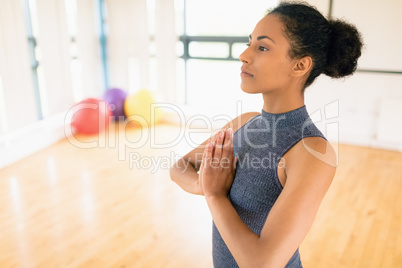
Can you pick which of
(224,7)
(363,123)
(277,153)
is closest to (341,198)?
(363,123)

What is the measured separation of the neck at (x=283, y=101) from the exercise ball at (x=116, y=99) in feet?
13.6

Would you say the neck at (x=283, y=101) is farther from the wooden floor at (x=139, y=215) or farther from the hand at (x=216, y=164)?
the wooden floor at (x=139, y=215)

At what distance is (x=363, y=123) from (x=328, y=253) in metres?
2.40

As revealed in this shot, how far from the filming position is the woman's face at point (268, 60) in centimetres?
87

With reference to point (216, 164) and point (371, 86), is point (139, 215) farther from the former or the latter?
point (371, 86)

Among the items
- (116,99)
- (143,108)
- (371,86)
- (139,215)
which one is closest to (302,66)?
(139,215)

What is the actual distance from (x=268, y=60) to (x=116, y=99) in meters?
4.19

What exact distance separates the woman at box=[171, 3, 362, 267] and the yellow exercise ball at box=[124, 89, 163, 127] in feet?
12.5

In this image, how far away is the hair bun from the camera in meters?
0.93

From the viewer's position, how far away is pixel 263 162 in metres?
0.86

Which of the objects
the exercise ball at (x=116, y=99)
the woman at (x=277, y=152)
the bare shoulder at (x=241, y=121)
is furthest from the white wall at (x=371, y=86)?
the woman at (x=277, y=152)

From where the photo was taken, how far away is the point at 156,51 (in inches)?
195

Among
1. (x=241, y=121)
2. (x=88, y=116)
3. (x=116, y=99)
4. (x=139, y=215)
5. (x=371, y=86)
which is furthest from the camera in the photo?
(x=116, y=99)

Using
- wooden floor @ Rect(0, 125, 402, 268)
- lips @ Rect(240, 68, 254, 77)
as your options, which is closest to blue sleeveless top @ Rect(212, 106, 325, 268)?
lips @ Rect(240, 68, 254, 77)
